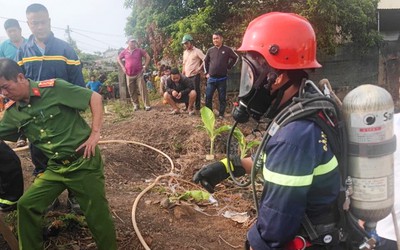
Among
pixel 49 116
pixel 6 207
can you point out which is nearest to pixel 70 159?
pixel 49 116

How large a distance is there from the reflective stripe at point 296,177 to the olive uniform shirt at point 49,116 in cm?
184

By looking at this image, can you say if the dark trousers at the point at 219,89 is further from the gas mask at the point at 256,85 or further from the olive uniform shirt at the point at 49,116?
the gas mask at the point at 256,85

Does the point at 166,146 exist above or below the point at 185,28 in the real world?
below

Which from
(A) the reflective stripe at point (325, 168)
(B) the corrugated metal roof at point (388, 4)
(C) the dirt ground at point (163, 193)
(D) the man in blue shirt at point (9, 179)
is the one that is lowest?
(C) the dirt ground at point (163, 193)

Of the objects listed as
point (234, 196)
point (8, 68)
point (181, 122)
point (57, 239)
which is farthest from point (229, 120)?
point (8, 68)

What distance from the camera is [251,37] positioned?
1.76 metres

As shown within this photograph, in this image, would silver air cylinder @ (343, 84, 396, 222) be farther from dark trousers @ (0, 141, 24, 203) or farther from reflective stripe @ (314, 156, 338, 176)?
dark trousers @ (0, 141, 24, 203)

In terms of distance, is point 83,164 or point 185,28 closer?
point 83,164

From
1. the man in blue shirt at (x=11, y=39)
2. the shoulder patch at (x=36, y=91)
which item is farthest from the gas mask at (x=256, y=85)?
the man in blue shirt at (x=11, y=39)

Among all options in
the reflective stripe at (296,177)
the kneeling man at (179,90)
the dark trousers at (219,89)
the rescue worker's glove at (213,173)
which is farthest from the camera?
the kneeling man at (179,90)

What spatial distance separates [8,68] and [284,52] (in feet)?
6.68

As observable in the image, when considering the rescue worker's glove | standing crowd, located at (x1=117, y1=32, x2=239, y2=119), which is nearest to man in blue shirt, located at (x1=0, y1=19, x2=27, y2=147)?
standing crowd, located at (x1=117, y1=32, x2=239, y2=119)

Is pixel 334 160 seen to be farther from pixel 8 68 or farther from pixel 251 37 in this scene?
pixel 8 68

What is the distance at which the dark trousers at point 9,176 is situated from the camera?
3.46 metres
